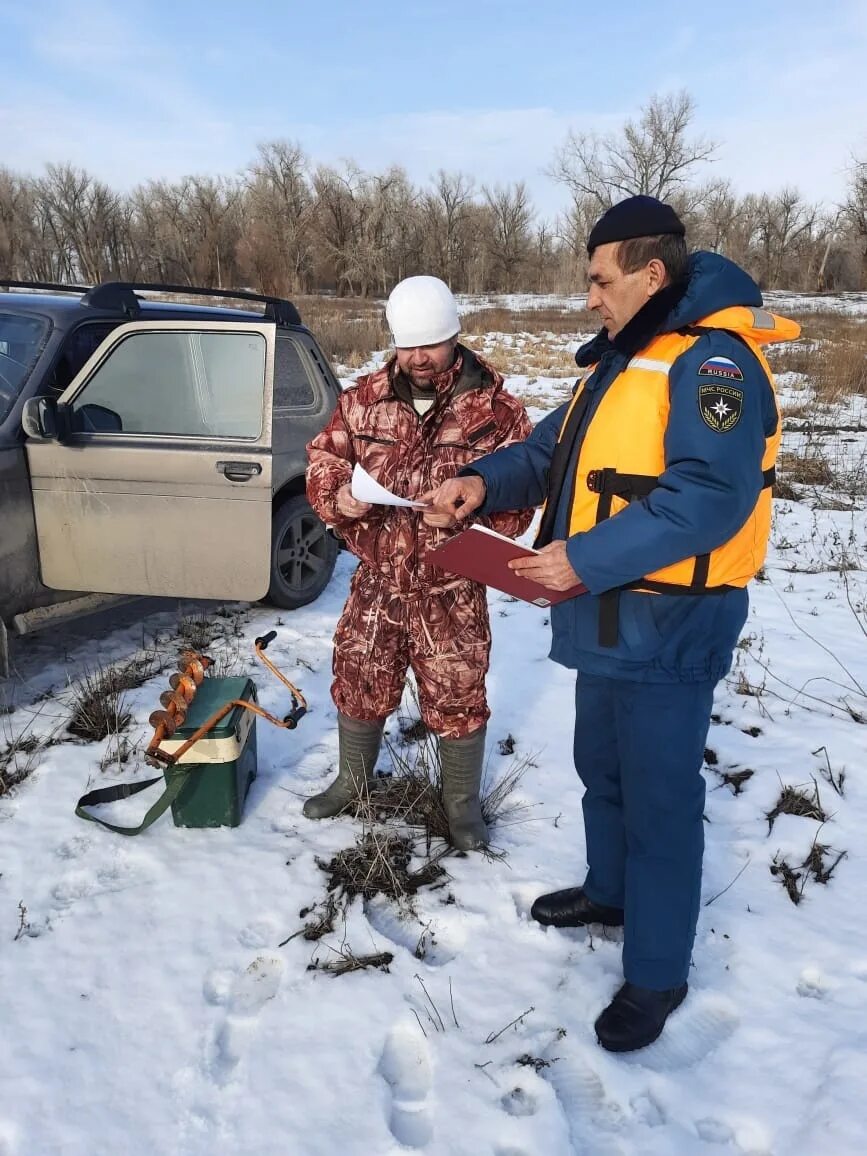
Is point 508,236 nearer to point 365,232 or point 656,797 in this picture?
point 365,232

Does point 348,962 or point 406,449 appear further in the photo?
point 406,449

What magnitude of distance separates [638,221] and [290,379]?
10.8 feet

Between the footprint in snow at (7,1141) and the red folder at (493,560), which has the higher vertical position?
the red folder at (493,560)

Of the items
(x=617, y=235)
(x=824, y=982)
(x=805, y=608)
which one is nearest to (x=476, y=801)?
(x=824, y=982)

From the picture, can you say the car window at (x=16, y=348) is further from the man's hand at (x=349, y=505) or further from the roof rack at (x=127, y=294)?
the man's hand at (x=349, y=505)

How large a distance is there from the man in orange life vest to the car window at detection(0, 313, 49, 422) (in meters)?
2.70

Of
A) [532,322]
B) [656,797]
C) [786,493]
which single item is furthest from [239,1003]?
[532,322]

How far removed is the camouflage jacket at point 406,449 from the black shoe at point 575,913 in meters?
1.10

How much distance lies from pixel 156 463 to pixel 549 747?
2371 millimetres

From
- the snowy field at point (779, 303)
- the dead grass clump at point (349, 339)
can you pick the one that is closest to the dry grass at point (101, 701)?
the dead grass clump at point (349, 339)

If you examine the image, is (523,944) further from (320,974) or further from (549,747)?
(549,747)

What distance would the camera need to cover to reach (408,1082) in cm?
189

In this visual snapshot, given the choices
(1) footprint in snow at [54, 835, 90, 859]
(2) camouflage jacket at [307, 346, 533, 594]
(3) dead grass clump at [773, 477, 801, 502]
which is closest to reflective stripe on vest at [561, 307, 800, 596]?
(2) camouflage jacket at [307, 346, 533, 594]

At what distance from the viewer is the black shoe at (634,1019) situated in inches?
77.3
